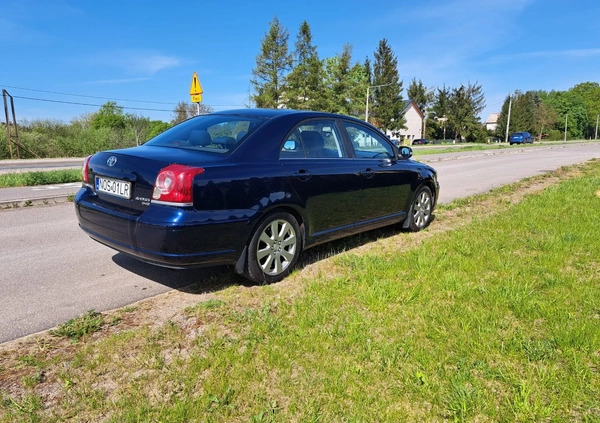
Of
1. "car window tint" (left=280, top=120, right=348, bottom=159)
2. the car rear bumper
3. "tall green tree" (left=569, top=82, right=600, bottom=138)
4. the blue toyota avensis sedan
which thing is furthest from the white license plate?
"tall green tree" (left=569, top=82, right=600, bottom=138)

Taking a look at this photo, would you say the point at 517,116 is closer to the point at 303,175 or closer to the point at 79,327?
the point at 303,175

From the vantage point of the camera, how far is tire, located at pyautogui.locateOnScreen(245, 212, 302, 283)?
12.5 ft

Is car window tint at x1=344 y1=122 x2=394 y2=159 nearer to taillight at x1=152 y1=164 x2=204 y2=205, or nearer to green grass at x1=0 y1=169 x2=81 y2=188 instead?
taillight at x1=152 y1=164 x2=204 y2=205

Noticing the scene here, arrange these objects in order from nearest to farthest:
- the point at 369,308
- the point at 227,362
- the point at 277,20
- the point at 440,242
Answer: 1. the point at 227,362
2. the point at 369,308
3. the point at 440,242
4. the point at 277,20

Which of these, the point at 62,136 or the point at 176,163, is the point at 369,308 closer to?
the point at 176,163

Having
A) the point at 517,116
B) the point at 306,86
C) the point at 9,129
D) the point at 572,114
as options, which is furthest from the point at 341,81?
the point at 572,114

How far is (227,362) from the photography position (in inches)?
100

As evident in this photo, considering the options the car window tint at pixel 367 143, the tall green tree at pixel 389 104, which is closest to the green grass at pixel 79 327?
the car window tint at pixel 367 143

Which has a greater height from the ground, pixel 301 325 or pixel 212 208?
pixel 212 208

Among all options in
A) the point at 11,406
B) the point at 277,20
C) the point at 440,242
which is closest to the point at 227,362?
the point at 11,406

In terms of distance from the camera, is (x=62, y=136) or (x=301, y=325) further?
(x=62, y=136)

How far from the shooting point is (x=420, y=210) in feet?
20.6

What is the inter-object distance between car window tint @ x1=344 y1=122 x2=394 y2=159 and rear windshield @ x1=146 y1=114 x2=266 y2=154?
1.37m

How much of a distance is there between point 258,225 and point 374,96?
66.1 metres
